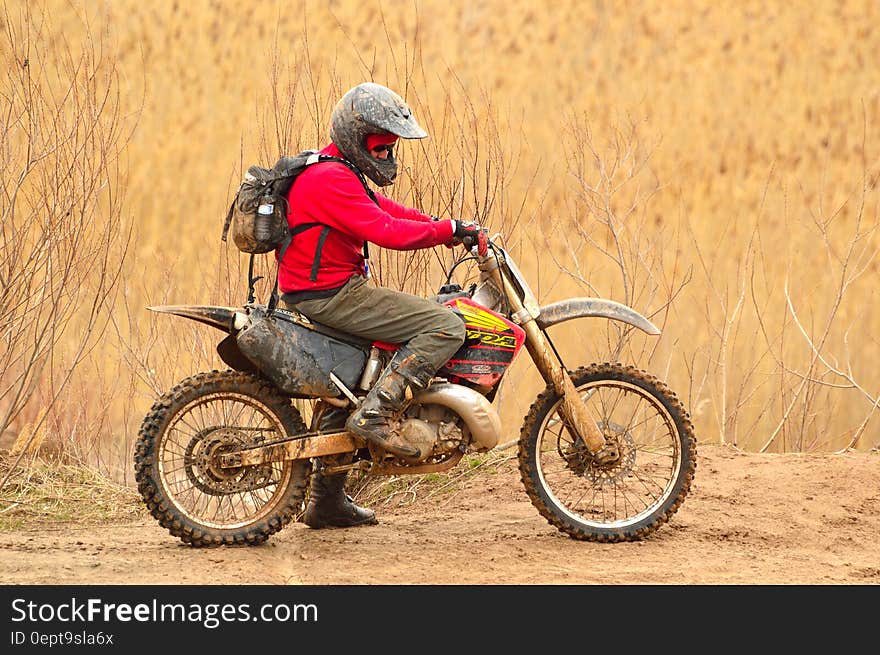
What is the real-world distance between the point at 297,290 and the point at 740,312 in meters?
3.81

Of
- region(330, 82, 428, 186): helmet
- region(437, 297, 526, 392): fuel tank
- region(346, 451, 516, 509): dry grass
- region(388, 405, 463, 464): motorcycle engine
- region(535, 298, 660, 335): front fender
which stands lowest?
region(346, 451, 516, 509): dry grass

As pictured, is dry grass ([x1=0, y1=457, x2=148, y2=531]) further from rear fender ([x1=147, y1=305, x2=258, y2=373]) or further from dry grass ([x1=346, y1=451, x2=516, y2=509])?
rear fender ([x1=147, y1=305, x2=258, y2=373])

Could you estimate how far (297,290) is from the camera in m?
4.98

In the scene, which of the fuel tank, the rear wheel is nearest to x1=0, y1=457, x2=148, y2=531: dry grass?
the rear wheel

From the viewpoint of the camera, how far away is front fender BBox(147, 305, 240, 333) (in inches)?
195

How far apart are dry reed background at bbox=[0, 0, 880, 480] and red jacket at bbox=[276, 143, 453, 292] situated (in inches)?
68.6

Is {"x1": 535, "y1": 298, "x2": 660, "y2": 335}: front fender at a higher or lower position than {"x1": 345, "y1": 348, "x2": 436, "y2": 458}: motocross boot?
higher

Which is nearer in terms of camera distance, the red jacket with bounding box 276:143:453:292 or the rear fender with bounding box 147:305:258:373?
the red jacket with bounding box 276:143:453:292

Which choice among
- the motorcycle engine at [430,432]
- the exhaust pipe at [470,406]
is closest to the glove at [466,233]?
the exhaust pipe at [470,406]

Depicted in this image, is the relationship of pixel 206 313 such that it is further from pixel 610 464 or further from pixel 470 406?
pixel 610 464

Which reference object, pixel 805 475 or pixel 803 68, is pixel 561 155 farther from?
pixel 805 475

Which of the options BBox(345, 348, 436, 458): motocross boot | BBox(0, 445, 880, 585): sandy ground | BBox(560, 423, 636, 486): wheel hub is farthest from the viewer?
BBox(560, 423, 636, 486): wheel hub

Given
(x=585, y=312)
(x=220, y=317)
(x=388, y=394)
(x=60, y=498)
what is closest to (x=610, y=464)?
(x=585, y=312)

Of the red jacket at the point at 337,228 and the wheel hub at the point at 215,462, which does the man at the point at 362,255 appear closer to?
the red jacket at the point at 337,228
